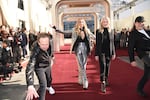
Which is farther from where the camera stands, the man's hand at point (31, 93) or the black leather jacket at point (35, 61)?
the black leather jacket at point (35, 61)

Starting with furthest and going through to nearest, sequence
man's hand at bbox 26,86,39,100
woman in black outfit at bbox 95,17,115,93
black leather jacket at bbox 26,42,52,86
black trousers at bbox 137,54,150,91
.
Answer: woman in black outfit at bbox 95,17,115,93, black trousers at bbox 137,54,150,91, black leather jacket at bbox 26,42,52,86, man's hand at bbox 26,86,39,100

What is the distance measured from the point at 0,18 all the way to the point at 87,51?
23.3 ft

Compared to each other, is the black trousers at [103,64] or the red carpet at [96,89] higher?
the black trousers at [103,64]

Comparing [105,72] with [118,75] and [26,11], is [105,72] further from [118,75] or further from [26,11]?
[26,11]

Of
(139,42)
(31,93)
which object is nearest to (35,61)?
(31,93)

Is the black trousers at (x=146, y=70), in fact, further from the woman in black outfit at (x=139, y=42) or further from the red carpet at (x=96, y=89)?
the red carpet at (x=96, y=89)

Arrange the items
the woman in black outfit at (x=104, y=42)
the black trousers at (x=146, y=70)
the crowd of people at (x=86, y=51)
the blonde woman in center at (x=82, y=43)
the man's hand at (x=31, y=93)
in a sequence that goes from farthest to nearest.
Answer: the blonde woman in center at (x=82, y=43) → the woman in black outfit at (x=104, y=42) → the black trousers at (x=146, y=70) → the crowd of people at (x=86, y=51) → the man's hand at (x=31, y=93)

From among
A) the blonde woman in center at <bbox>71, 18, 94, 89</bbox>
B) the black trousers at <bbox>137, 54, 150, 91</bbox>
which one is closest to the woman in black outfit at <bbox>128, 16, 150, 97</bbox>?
the black trousers at <bbox>137, 54, 150, 91</bbox>

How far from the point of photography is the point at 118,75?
942cm

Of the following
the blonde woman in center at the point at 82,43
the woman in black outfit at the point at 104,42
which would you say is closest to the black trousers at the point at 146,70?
the woman in black outfit at the point at 104,42

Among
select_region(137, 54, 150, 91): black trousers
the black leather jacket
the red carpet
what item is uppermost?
the black leather jacket

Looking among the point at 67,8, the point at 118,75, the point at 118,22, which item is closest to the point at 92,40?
the point at 118,75

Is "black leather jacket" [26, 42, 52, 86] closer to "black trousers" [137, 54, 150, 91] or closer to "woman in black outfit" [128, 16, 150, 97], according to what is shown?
"woman in black outfit" [128, 16, 150, 97]

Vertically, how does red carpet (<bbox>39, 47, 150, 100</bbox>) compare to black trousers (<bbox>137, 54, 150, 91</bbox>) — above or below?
below
